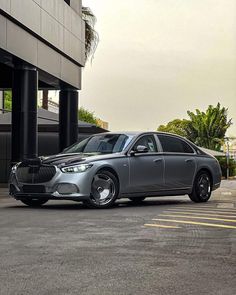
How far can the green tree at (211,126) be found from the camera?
70875 mm

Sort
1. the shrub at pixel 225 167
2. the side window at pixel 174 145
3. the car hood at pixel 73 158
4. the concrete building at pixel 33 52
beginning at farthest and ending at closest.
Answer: the shrub at pixel 225 167, the concrete building at pixel 33 52, the side window at pixel 174 145, the car hood at pixel 73 158

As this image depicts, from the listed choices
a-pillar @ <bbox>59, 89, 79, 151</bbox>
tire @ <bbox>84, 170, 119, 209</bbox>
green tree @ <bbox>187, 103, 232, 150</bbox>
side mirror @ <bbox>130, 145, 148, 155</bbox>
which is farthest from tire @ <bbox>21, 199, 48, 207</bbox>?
green tree @ <bbox>187, 103, 232, 150</bbox>

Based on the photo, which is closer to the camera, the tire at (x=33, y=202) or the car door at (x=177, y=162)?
the tire at (x=33, y=202)

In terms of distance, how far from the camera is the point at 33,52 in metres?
18.6

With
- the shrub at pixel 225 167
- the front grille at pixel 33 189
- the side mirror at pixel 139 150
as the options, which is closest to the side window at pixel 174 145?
the side mirror at pixel 139 150

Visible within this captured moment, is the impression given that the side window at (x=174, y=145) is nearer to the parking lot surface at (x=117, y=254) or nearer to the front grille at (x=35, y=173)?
the front grille at (x=35, y=173)

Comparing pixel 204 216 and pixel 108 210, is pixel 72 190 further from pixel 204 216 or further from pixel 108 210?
pixel 204 216

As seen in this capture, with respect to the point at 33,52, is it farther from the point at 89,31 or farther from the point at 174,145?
the point at 89,31

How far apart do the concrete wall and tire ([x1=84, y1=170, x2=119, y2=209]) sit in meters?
6.97

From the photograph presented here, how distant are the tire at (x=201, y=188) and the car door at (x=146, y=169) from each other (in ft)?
3.96

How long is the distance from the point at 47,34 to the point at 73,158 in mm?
9523

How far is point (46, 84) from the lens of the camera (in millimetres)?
23812

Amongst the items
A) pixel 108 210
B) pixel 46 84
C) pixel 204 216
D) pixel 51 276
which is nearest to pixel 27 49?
pixel 46 84

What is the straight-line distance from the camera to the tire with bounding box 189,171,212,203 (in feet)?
42.9
